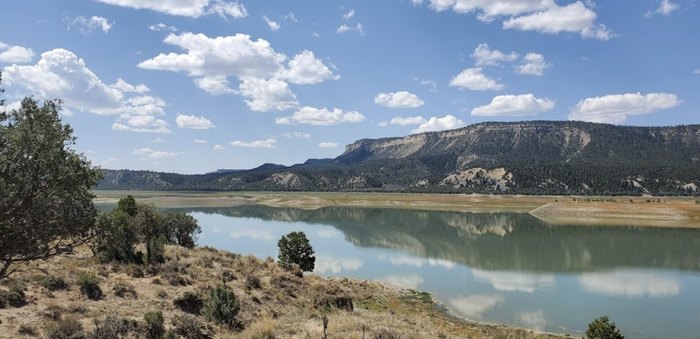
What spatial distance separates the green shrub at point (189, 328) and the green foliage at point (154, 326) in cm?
48

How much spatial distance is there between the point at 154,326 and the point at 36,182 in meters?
6.51

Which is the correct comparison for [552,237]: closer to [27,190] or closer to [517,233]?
[517,233]

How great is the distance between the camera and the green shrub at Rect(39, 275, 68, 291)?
1806 cm

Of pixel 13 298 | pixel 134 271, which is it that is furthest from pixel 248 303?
pixel 13 298

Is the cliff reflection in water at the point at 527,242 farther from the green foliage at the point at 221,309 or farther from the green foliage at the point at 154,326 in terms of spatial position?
the green foliage at the point at 154,326

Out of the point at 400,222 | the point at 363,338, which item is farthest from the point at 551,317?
the point at 400,222

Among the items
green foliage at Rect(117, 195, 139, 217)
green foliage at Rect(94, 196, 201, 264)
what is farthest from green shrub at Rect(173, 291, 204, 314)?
green foliage at Rect(117, 195, 139, 217)

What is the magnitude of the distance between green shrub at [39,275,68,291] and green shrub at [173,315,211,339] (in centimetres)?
525

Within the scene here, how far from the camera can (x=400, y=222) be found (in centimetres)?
8888

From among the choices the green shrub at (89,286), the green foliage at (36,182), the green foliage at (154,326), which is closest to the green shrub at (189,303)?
the green shrub at (89,286)

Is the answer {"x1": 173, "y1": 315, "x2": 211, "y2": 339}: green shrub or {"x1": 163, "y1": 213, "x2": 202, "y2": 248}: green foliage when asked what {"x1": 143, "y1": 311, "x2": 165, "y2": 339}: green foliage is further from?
{"x1": 163, "y1": 213, "x2": 202, "y2": 248}: green foliage

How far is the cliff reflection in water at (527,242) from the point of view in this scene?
1805 inches

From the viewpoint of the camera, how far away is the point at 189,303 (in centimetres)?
1916

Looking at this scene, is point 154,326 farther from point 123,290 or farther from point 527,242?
point 527,242
